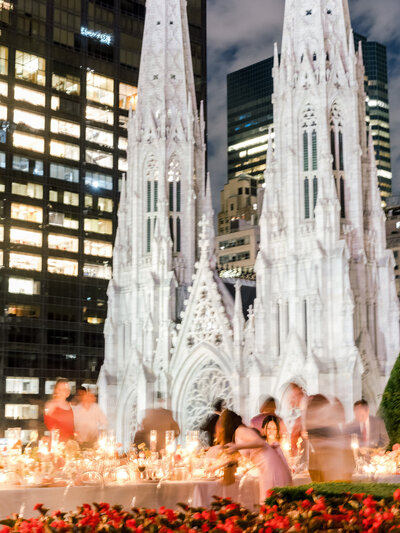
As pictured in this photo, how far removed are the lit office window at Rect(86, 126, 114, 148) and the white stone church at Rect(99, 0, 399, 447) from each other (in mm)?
32973

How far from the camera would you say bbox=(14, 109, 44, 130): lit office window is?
78938mm

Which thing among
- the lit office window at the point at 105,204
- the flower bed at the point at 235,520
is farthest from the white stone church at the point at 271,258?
the lit office window at the point at 105,204

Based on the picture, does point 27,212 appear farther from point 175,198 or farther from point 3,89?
point 175,198

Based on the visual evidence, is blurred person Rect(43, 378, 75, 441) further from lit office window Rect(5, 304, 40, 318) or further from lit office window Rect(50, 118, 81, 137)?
lit office window Rect(50, 118, 81, 137)

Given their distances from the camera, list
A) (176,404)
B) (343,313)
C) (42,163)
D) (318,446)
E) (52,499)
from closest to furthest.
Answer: (52,499), (318,446), (343,313), (176,404), (42,163)

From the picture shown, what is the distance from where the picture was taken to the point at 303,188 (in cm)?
4153

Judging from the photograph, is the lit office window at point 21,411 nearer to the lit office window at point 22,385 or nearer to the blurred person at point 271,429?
the lit office window at point 22,385

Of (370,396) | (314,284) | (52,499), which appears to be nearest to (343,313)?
(314,284)

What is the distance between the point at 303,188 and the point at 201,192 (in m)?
9.73

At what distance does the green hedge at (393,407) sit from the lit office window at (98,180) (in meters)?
66.9

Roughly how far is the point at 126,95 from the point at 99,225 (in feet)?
44.4

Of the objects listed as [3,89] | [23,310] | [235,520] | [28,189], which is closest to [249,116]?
[3,89]

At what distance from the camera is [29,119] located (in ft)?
261

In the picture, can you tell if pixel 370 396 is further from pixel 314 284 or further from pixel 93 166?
pixel 93 166
